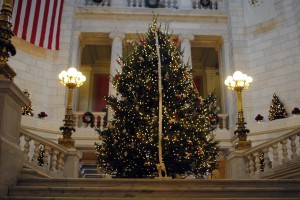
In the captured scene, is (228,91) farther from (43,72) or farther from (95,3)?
(43,72)

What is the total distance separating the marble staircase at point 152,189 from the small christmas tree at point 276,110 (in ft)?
31.7

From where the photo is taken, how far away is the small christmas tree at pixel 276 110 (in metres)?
15.3

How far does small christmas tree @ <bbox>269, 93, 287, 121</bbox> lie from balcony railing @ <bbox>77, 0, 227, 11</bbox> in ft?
20.5

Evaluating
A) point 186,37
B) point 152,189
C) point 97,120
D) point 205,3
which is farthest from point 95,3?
point 152,189

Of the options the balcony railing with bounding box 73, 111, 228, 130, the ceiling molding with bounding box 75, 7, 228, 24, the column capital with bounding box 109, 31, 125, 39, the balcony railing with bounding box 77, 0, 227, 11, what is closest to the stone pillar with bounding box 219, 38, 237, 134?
the balcony railing with bounding box 73, 111, 228, 130

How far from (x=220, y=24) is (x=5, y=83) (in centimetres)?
1528

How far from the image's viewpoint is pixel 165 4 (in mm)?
19719

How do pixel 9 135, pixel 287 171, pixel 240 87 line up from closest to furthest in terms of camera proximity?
pixel 9 135
pixel 287 171
pixel 240 87

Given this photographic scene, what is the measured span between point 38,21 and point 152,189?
12372mm

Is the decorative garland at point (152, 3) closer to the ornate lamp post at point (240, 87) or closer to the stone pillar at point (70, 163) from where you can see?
the ornate lamp post at point (240, 87)

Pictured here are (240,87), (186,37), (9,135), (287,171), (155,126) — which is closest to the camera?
(9,135)

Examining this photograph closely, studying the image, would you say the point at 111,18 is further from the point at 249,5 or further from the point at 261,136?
the point at 261,136

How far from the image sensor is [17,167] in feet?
19.7

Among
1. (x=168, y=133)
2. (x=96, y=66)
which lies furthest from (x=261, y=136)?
(x=96, y=66)
